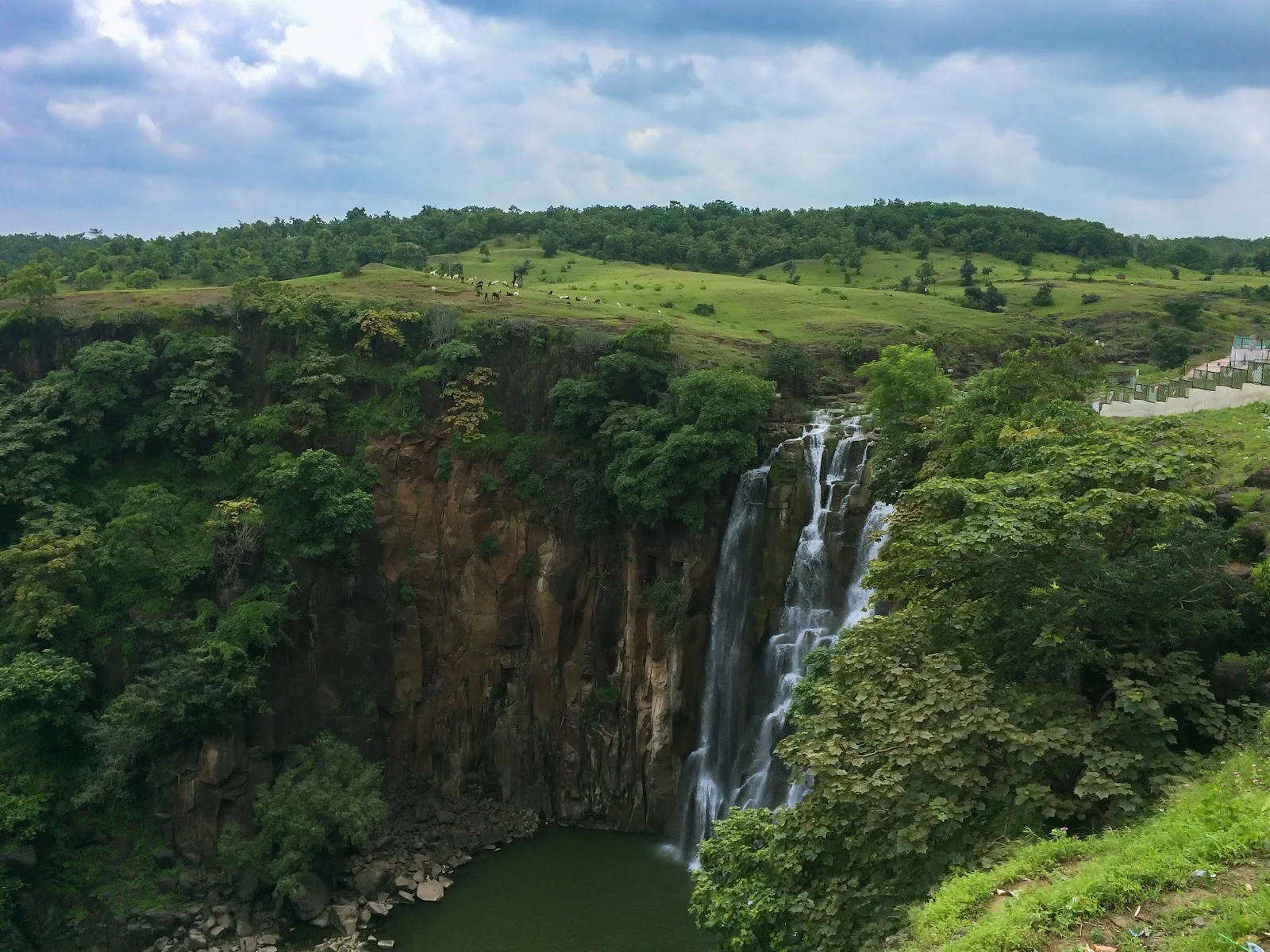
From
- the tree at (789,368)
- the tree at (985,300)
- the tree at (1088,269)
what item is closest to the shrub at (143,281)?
the tree at (789,368)

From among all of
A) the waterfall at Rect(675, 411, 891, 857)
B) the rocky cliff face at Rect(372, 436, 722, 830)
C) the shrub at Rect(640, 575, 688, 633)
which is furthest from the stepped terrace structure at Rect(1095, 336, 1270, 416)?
the rocky cliff face at Rect(372, 436, 722, 830)

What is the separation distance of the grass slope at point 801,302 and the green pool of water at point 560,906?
15536mm

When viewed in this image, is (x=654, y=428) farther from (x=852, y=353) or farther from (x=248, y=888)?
(x=248, y=888)

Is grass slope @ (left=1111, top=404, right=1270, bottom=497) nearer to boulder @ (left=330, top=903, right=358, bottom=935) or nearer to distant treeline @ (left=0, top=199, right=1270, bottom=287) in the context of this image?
boulder @ (left=330, top=903, right=358, bottom=935)

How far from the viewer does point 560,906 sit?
74.3 feet

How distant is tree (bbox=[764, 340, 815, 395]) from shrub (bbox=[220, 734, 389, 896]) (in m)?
16.8

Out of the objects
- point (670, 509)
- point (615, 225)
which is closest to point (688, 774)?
point (670, 509)

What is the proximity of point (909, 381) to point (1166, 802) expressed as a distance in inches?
584

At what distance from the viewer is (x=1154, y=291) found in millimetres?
46375

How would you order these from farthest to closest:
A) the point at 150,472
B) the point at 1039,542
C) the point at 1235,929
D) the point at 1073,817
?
1. the point at 150,472
2. the point at 1039,542
3. the point at 1073,817
4. the point at 1235,929

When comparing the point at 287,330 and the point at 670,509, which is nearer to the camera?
the point at 670,509

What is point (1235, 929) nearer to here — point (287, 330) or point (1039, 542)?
point (1039, 542)

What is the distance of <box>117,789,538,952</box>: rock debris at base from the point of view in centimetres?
2173

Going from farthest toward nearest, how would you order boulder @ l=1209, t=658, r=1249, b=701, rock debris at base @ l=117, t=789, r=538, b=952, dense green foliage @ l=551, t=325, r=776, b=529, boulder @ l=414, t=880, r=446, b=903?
dense green foliage @ l=551, t=325, r=776, b=529
boulder @ l=414, t=880, r=446, b=903
rock debris at base @ l=117, t=789, r=538, b=952
boulder @ l=1209, t=658, r=1249, b=701
